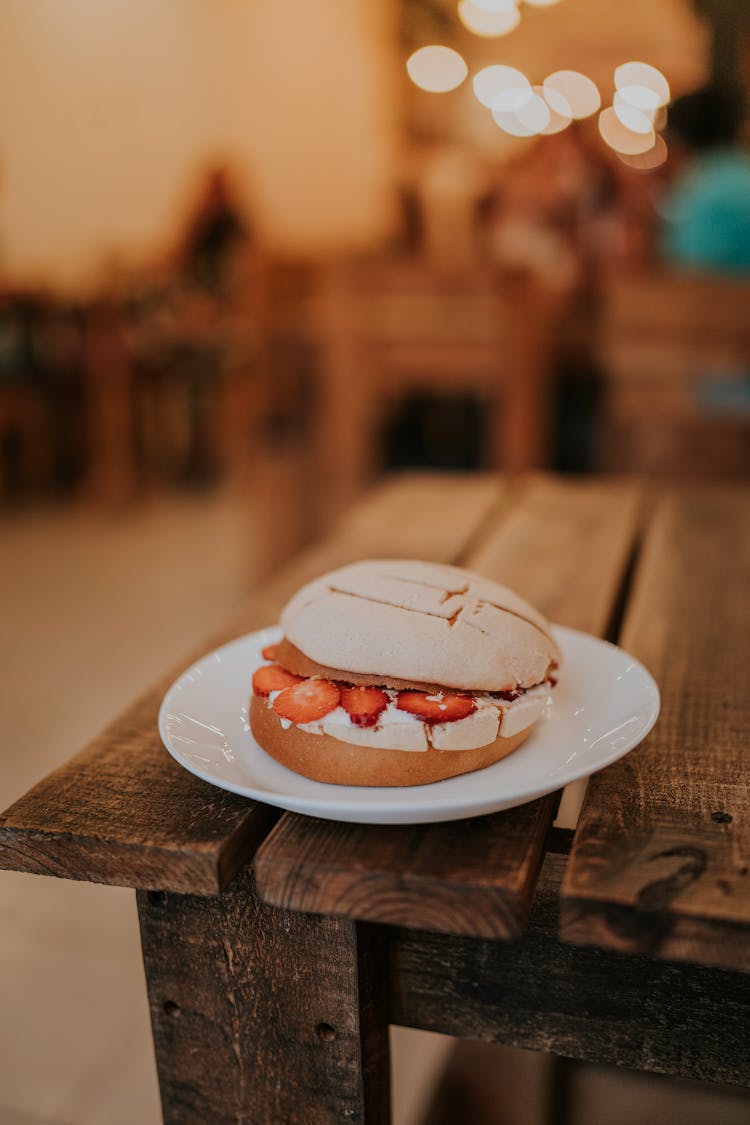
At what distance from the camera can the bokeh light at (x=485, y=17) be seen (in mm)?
5406

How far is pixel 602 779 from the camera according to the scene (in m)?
0.78

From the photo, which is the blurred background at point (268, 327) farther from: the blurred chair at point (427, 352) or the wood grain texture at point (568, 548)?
the wood grain texture at point (568, 548)

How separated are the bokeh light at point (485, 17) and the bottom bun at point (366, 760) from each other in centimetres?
541

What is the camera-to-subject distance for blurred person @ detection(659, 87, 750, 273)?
2799 millimetres

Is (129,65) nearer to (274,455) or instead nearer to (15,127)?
(15,127)

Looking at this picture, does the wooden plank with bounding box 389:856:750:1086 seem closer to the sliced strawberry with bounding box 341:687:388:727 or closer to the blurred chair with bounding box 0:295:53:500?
the sliced strawberry with bounding box 341:687:388:727

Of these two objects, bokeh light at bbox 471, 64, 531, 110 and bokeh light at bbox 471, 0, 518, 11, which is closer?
bokeh light at bbox 471, 0, 518, 11

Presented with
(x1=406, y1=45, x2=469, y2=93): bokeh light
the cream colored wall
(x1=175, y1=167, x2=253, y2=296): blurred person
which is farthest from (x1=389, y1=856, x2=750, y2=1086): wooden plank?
(x1=406, y1=45, x2=469, y2=93): bokeh light

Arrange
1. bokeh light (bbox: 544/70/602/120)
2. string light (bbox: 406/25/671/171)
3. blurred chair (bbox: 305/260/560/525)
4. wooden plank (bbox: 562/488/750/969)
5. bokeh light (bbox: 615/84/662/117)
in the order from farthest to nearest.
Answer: bokeh light (bbox: 544/70/602/120)
string light (bbox: 406/25/671/171)
bokeh light (bbox: 615/84/662/117)
blurred chair (bbox: 305/260/560/525)
wooden plank (bbox: 562/488/750/969)

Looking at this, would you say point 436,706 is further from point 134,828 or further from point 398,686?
point 134,828

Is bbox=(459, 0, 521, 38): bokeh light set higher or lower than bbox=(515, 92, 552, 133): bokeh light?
higher


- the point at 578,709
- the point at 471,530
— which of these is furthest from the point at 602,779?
the point at 471,530

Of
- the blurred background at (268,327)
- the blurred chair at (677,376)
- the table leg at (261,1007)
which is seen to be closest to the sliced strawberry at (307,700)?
the table leg at (261,1007)

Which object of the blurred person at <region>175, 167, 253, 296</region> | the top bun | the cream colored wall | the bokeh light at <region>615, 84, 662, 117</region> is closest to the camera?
the top bun
